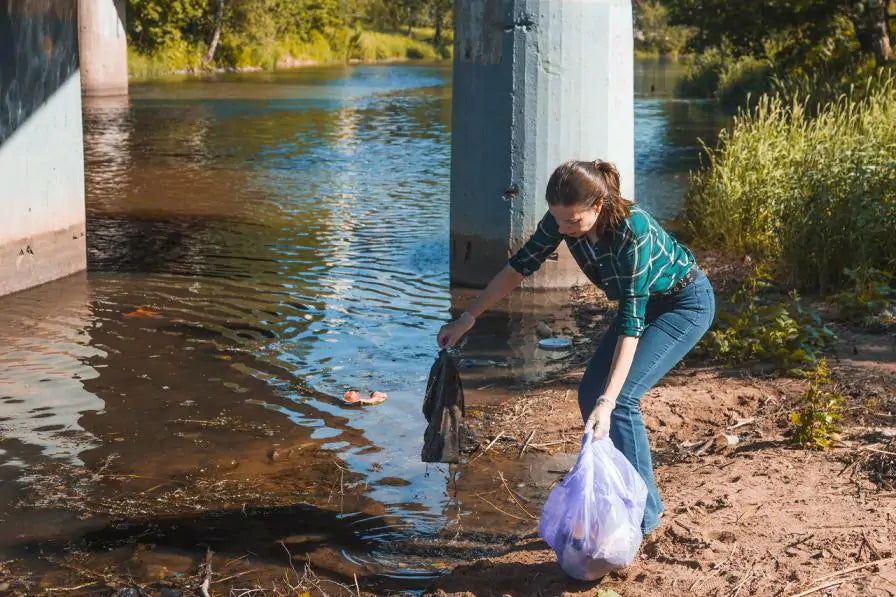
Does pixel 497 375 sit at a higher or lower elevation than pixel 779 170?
lower

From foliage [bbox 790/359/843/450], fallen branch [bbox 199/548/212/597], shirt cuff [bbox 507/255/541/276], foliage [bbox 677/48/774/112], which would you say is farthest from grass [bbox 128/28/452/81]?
shirt cuff [bbox 507/255/541/276]

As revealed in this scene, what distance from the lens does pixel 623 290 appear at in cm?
423

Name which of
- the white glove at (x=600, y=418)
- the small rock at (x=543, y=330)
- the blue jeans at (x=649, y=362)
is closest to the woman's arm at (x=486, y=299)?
the blue jeans at (x=649, y=362)

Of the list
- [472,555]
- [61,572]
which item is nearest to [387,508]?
[472,555]

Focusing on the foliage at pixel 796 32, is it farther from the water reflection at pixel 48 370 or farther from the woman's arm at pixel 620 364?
the woman's arm at pixel 620 364

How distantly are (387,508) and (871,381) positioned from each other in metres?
3.04

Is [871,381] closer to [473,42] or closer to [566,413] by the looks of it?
[566,413]

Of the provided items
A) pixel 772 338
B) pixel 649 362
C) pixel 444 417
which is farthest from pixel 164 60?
pixel 649 362

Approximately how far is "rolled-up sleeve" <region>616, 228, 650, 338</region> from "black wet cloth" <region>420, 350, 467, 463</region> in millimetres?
1040

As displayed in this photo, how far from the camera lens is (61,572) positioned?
476 cm

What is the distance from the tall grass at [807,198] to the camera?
8859 mm

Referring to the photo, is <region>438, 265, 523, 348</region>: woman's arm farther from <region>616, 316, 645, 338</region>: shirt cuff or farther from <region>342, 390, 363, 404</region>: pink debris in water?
<region>342, 390, 363, 404</region>: pink debris in water

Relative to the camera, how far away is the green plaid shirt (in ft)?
13.8

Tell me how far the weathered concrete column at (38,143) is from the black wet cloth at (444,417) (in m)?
5.75
